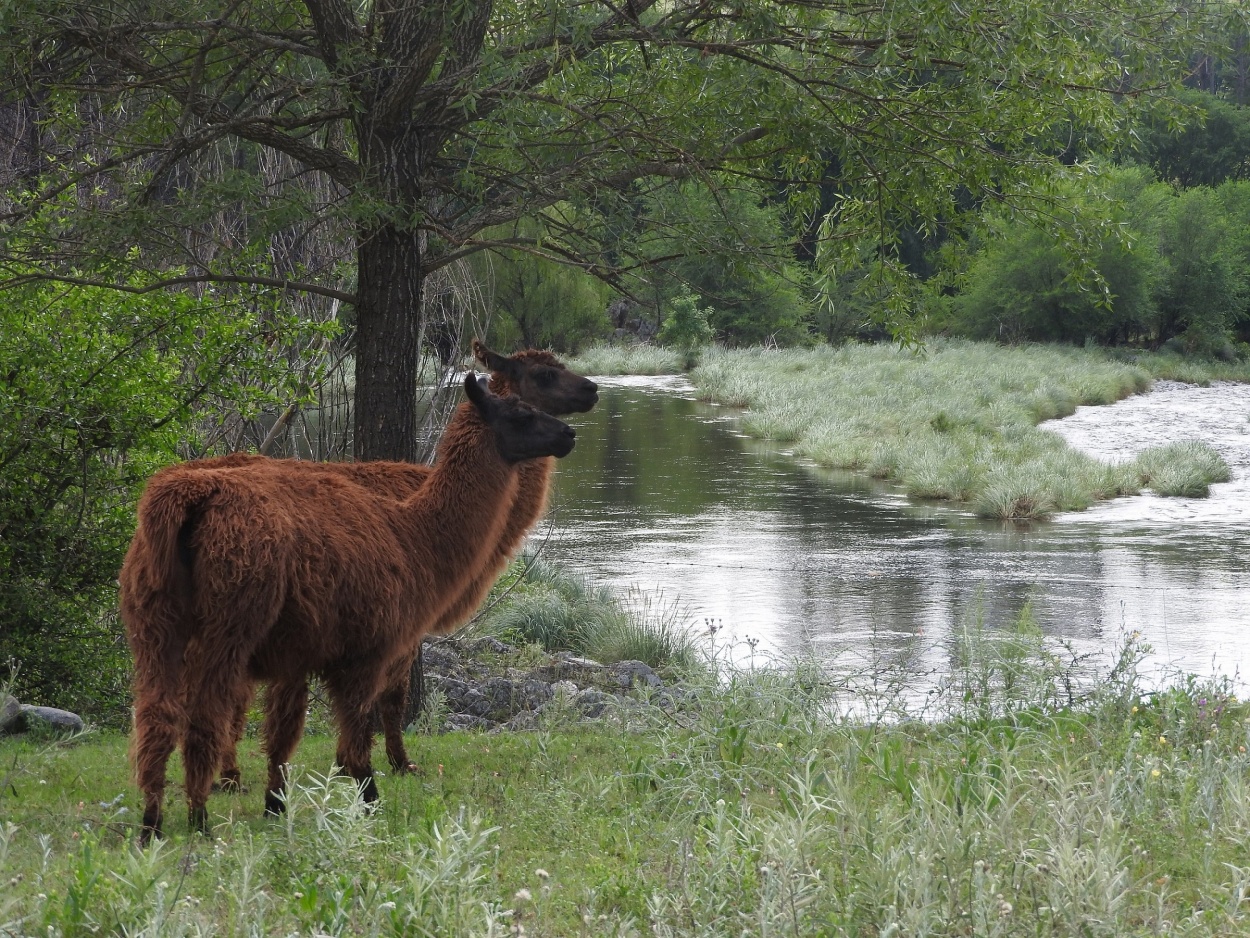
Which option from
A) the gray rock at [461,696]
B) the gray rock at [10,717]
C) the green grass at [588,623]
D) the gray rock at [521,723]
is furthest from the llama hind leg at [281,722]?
the green grass at [588,623]

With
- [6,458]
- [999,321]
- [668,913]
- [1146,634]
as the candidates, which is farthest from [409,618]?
[999,321]

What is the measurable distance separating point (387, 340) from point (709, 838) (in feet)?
15.9

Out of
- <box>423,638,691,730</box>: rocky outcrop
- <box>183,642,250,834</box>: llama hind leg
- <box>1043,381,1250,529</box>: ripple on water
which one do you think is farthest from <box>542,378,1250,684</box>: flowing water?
<box>183,642,250,834</box>: llama hind leg

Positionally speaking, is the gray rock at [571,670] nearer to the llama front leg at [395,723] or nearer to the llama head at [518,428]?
the llama front leg at [395,723]

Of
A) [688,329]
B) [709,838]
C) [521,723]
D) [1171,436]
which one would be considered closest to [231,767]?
[709,838]

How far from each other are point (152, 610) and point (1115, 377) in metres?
43.7

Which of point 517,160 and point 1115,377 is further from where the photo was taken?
point 1115,377

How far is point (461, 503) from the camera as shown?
22.8 ft

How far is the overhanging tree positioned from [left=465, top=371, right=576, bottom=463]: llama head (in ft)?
4.70

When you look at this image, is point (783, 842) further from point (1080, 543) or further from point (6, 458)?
point (1080, 543)

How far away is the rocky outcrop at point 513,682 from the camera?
10492mm

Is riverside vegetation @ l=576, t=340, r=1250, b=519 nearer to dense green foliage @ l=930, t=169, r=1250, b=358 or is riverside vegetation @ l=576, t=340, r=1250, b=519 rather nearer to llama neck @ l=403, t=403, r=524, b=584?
dense green foliage @ l=930, t=169, r=1250, b=358

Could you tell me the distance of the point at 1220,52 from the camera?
8.77 m

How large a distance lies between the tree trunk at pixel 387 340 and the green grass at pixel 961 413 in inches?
136
